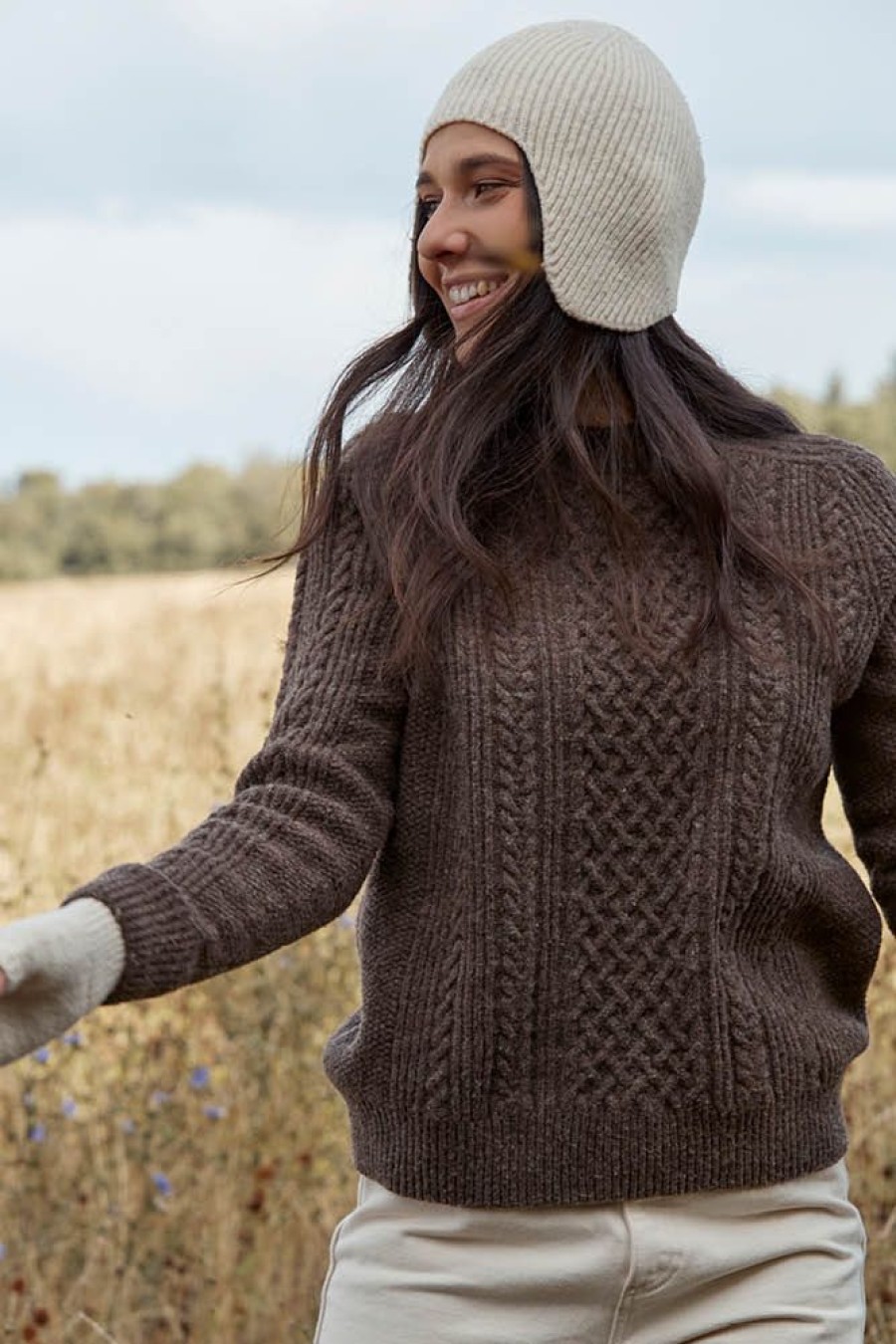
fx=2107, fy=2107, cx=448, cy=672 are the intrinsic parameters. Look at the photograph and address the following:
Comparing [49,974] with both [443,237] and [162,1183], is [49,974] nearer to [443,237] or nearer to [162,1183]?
[443,237]

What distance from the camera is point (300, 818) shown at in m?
2.01

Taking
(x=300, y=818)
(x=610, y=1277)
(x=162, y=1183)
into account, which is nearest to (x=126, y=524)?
(x=162, y=1183)

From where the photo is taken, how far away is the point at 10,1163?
3.35 metres

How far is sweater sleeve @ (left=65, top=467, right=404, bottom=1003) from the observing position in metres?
1.86

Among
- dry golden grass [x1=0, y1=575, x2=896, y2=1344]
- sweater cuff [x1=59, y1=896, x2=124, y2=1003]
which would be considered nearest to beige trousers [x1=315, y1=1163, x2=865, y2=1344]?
sweater cuff [x1=59, y1=896, x2=124, y2=1003]

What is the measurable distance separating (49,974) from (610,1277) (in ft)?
2.12

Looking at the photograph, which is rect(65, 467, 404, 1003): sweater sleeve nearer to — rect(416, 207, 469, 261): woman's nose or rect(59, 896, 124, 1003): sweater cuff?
rect(59, 896, 124, 1003): sweater cuff

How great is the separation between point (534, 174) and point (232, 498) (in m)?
27.8

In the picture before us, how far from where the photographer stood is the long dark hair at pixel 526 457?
2.07 meters

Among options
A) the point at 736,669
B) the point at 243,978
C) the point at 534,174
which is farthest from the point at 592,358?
the point at 243,978

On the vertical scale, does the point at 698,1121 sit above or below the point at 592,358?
below

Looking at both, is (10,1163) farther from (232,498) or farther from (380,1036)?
(232,498)

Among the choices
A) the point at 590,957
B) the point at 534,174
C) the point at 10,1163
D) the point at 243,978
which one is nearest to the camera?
the point at 590,957

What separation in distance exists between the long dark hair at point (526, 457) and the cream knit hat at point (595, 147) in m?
0.03
